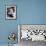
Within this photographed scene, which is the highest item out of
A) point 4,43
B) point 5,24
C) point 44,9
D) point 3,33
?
point 44,9

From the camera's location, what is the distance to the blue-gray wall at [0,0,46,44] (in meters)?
4.03

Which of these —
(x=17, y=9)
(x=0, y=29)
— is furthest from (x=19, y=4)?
(x=0, y=29)

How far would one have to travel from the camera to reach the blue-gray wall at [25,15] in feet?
13.2

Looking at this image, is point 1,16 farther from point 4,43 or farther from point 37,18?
point 37,18

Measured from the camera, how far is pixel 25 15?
4039mm

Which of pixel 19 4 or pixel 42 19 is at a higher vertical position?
pixel 19 4

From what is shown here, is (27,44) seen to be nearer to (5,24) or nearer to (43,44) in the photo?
(43,44)

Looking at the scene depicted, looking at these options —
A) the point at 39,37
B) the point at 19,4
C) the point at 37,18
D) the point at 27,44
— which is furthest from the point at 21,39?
the point at 19,4

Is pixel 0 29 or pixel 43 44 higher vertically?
pixel 0 29

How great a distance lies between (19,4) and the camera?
→ 405cm

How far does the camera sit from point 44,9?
404 cm

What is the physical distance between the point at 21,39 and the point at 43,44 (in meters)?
0.62

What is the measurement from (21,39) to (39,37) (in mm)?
504

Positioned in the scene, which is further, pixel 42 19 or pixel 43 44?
pixel 42 19
